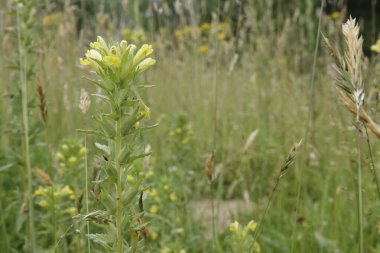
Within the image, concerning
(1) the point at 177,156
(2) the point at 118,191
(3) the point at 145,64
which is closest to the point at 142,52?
(3) the point at 145,64

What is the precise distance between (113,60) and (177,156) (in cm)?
216

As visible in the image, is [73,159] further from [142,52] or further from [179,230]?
[142,52]

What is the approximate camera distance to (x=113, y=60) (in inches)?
42.6

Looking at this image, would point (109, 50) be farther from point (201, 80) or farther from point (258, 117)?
point (201, 80)

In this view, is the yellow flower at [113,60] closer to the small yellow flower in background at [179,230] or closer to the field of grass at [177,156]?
the field of grass at [177,156]

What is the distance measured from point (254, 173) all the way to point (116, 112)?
2764 millimetres

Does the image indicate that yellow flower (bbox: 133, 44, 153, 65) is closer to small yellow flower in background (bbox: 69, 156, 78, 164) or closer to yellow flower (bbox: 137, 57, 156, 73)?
yellow flower (bbox: 137, 57, 156, 73)

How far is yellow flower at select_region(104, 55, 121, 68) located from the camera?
3.54 feet

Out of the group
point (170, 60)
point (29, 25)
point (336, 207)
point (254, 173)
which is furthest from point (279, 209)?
point (170, 60)

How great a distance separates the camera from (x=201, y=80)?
217 inches

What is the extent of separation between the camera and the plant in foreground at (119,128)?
111cm

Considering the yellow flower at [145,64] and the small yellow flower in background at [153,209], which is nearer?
the yellow flower at [145,64]

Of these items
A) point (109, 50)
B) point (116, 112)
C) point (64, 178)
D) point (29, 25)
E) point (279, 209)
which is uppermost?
point (29, 25)

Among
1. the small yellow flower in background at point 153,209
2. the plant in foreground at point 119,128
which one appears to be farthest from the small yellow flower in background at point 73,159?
the plant in foreground at point 119,128
